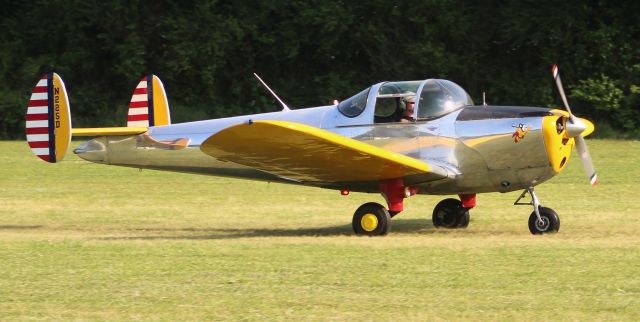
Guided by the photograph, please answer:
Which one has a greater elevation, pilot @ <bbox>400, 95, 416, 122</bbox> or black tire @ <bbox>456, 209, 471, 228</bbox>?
pilot @ <bbox>400, 95, 416, 122</bbox>

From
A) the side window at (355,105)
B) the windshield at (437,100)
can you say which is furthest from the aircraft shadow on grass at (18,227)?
the windshield at (437,100)

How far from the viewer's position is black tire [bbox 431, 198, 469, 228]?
13492mm

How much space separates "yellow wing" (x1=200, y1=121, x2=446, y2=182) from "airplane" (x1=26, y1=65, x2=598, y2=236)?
1 cm

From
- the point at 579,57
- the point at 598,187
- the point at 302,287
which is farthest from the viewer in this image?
the point at 579,57

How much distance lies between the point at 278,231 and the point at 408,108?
221cm

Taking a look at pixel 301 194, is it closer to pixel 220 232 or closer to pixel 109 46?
pixel 220 232

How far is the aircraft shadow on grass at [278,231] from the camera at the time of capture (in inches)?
507

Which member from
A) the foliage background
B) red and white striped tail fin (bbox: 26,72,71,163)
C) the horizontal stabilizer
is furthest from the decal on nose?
the foliage background

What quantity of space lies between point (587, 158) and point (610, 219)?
5.72 ft

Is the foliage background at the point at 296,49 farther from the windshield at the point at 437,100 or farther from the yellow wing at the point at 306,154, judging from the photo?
the yellow wing at the point at 306,154

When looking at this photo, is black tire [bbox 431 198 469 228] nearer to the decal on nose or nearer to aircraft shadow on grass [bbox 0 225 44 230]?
the decal on nose

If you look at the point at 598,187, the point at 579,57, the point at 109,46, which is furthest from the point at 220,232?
the point at 109,46

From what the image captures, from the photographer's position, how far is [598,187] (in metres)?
17.6

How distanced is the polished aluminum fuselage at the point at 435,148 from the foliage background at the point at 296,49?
57.6ft
